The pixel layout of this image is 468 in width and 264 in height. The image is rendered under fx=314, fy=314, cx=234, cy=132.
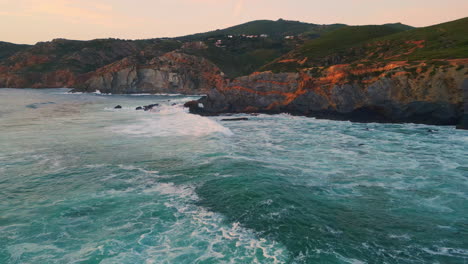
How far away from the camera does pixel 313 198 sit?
50.6 ft

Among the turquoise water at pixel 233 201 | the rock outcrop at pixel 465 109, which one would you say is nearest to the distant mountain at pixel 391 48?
the rock outcrop at pixel 465 109

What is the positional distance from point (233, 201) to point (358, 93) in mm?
35137

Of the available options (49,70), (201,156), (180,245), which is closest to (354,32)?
(201,156)

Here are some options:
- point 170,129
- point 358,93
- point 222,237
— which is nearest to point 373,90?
point 358,93

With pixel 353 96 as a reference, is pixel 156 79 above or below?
above

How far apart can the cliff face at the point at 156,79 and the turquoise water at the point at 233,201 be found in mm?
111792

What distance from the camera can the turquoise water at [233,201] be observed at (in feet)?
36.0

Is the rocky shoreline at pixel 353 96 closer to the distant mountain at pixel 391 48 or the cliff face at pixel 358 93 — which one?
the cliff face at pixel 358 93

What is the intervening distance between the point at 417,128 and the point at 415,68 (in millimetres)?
10588

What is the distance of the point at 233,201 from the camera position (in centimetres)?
1509

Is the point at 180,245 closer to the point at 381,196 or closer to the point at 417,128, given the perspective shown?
the point at 381,196

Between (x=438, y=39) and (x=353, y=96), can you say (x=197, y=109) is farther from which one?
(x=438, y=39)

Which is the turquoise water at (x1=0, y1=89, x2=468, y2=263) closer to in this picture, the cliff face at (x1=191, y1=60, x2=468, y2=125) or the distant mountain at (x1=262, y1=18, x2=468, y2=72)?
the cliff face at (x1=191, y1=60, x2=468, y2=125)

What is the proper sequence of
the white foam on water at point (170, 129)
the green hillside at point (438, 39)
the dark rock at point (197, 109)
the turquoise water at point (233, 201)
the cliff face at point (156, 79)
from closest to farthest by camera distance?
the turquoise water at point (233, 201), the white foam on water at point (170, 129), the green hillside at point (438, 39), the dark rock at point (197, 109), the cliff face at point (156, 79)
